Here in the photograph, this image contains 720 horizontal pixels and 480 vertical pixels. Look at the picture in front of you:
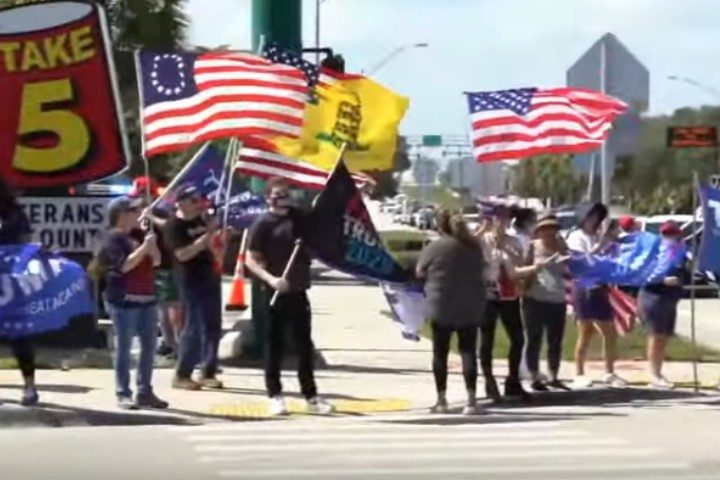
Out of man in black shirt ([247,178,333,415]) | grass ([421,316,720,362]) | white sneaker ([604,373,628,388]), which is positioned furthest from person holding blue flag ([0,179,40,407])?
grass ([421,316,720,362])

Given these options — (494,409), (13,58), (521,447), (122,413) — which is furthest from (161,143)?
(521,447)

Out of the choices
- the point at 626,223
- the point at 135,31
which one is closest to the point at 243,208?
the point at 626,223

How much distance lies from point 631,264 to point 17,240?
18.3 feet

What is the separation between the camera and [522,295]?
47.3ft

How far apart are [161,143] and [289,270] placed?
2004 mm

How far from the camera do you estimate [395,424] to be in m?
12.8

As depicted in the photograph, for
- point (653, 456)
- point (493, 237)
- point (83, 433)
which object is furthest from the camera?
point (493, 237)

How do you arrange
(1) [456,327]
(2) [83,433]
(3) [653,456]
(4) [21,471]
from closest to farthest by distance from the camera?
(4) [21,471] < (3) [653,456] < (2) [83,433] < (1) [456,327]

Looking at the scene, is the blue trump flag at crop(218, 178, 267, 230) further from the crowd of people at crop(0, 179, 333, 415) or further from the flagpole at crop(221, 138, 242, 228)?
the crowd of people at crop(0, 179, 333, 415)

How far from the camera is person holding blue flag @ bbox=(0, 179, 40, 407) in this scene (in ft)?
43.0

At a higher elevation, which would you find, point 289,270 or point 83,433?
point 289,270

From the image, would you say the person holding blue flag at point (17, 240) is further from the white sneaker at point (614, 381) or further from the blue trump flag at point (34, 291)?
the white sneaker at point (614, 381)

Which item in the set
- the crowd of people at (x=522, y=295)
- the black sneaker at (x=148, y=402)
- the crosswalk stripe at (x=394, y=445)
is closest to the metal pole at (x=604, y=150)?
the crowd of people at (x=522, y=295)

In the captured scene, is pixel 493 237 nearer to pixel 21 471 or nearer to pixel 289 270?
pixel 289 270
